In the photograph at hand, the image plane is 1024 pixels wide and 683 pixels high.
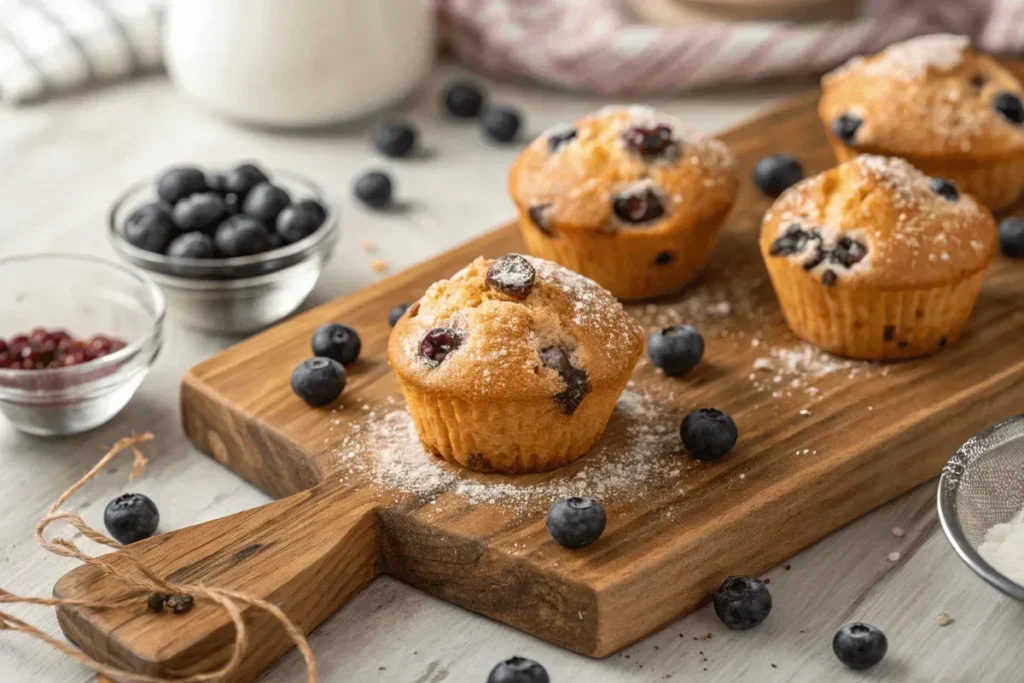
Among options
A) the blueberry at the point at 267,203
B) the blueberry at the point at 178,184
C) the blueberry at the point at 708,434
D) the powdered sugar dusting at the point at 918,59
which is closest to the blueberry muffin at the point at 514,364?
the blueberry at the point at 708,434

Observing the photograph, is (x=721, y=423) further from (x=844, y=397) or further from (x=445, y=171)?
(x=445, y=171)

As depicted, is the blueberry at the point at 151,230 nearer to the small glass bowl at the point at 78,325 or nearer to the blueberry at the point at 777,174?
the small glass bowl at the point at 78,325

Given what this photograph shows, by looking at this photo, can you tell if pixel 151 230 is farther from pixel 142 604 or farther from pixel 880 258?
pixel 880 258

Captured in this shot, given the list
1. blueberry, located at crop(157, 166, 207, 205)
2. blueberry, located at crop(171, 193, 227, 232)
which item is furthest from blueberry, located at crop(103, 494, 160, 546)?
blueberry, located at crop(157, 166, 207, 205)

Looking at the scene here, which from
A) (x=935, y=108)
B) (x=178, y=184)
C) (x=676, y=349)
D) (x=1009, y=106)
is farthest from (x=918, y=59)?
(x=178, y=184)

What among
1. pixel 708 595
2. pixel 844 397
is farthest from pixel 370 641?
pixel 844 397

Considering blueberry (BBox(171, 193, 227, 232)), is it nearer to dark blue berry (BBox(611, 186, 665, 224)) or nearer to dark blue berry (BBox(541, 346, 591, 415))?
dark blue berry (BBox(611, 186, 665, 224))
